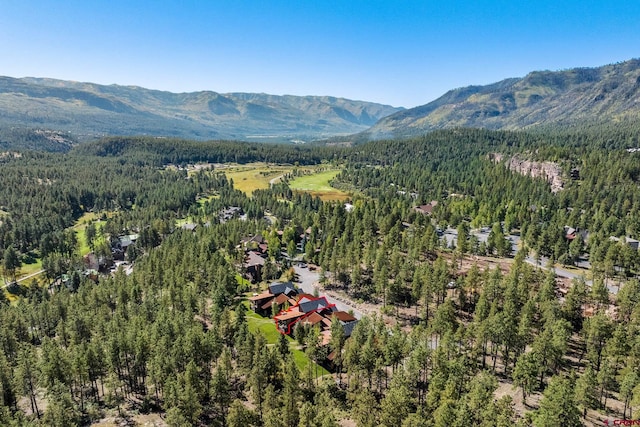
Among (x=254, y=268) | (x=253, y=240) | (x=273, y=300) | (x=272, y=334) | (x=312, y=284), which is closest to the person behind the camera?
(x=272, y=334)

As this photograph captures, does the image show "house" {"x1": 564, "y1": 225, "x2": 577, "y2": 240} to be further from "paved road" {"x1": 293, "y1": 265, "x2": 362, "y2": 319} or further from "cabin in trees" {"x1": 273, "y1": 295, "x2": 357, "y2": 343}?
"cabin in trees" {"x1": 273, "y1": 295, "x2": 357, "y2": 343}

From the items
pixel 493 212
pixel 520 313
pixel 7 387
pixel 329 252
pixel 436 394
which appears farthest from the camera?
pixel 493 212

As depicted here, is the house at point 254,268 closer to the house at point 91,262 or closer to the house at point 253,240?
the house at point 253,240

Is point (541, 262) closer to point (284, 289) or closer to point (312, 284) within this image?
point (312, 284)

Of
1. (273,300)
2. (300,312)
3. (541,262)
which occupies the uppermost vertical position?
(541,262)

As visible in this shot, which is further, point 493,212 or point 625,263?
point 493,212

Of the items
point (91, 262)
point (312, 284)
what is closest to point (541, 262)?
point (312, 284)

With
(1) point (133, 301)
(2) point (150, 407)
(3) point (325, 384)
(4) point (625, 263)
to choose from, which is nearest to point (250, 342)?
(3) point (325, 384)

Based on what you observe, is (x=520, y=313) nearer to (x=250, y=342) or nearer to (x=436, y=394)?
(x=436, y=394)

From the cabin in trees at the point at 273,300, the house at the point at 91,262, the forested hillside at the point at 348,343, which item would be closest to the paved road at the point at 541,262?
the forested hillside at the point at 348,343
